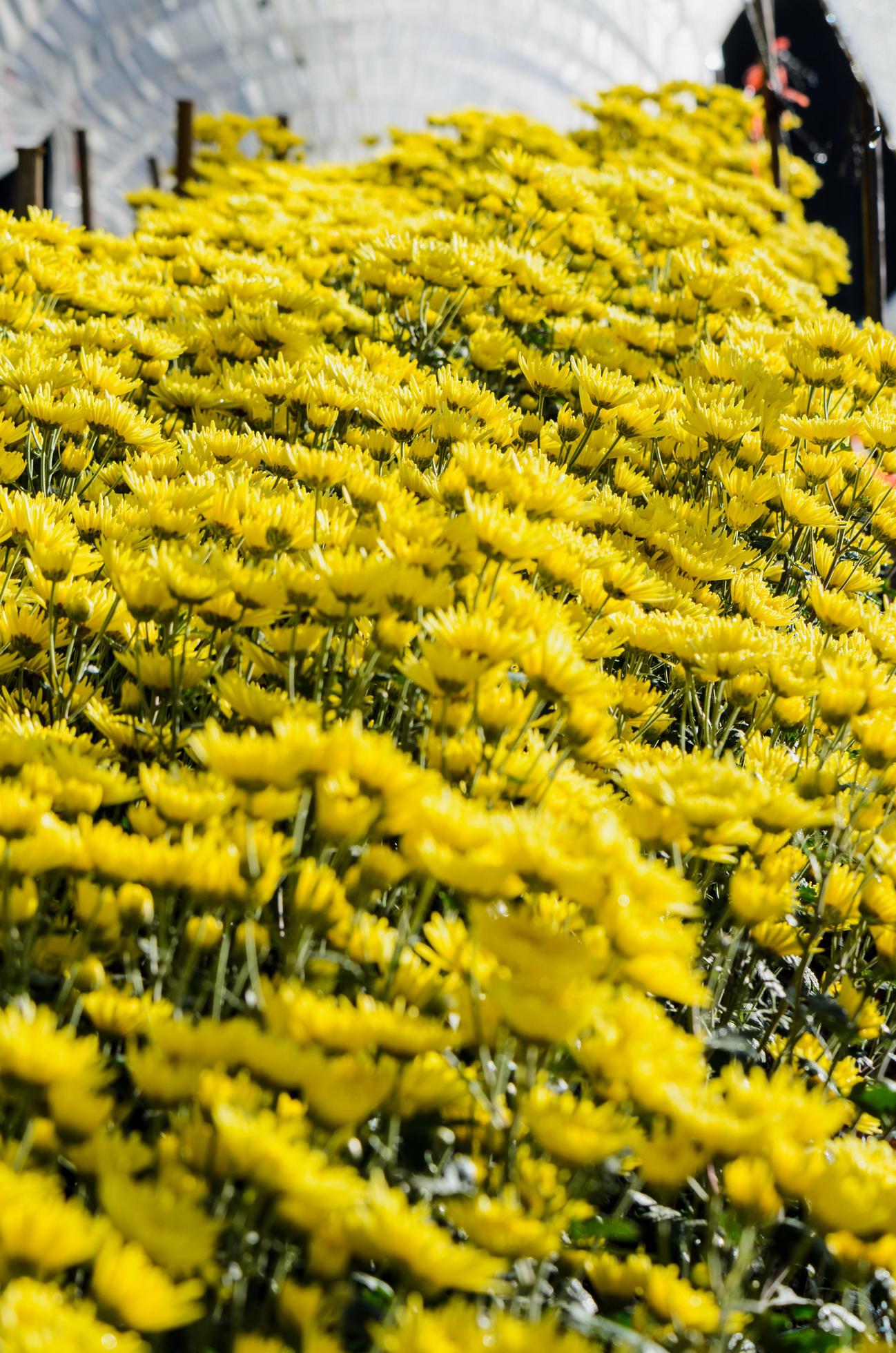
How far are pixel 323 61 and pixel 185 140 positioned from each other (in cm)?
723

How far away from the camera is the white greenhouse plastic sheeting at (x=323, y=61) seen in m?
8.55

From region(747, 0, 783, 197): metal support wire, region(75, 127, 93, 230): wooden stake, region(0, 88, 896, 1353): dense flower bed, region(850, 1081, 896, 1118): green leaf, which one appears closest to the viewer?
region(0, 88, 896, 1353): dense flower bed

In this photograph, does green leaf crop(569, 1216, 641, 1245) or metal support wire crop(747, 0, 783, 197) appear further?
metal support wire crop(747, 0, 783, 197)

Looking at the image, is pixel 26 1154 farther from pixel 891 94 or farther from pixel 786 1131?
pixel 891 94

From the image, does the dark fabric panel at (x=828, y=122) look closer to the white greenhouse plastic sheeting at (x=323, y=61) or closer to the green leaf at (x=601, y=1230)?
the white greenhouse plastic sheeting at (x=323, y=61)

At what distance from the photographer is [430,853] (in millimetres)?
780

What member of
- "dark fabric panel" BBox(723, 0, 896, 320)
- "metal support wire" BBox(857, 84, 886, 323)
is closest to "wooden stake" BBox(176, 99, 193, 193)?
"metal support wire" BBox(857, 84, 886, 323)

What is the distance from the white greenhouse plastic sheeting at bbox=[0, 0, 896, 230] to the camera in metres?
8.55

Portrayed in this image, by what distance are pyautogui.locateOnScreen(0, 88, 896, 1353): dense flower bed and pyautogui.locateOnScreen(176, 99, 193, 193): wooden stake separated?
3.14 metres

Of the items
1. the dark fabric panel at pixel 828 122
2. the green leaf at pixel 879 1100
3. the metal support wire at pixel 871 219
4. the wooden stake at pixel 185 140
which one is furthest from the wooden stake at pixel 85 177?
the dark fabric panel at pixel 828 122

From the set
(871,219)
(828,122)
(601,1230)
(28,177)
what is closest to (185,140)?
(28,177)

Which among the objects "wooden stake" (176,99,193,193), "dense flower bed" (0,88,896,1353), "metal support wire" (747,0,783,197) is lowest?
"dense flower bed" (0,88,896,1353)

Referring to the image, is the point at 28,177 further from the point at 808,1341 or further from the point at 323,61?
the point at 323,61

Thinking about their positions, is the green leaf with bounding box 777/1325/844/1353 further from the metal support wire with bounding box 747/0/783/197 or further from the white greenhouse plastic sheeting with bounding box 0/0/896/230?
the white greenhouse plastic sheeting with bounding box 0/0/896/230
